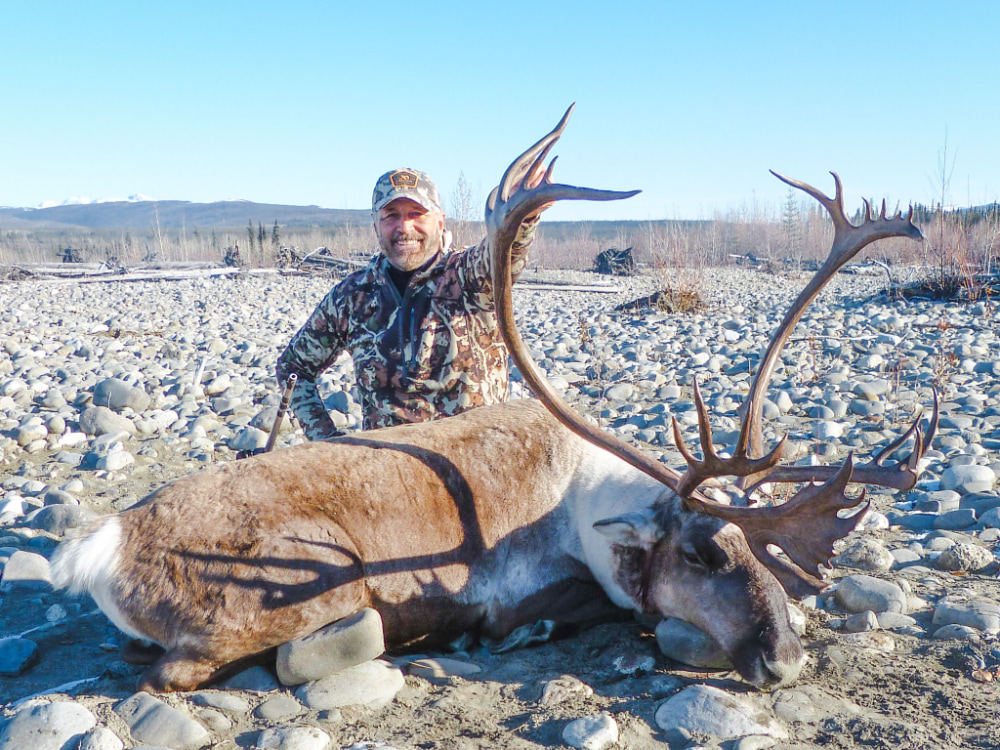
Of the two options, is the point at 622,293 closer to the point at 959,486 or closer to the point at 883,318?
the point at 883,318

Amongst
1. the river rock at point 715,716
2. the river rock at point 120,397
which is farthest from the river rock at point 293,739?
the river rock at point 120,397

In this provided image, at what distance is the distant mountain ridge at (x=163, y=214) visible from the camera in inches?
6275

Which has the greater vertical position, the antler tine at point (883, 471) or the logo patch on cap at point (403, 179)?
the logo patch on cap at point (403, 179)

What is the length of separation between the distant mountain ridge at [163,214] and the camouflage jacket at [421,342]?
147 m

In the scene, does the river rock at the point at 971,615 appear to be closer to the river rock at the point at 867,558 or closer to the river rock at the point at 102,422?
the river rock at the point at 867,558

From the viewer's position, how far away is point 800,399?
8344 millimetres

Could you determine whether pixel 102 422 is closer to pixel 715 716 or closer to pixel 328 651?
pixel 328 651

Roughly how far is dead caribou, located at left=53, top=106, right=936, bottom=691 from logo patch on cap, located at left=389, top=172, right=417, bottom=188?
5.78 ft

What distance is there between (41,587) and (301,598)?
6.41 ft

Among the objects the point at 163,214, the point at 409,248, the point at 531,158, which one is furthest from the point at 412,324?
the point at 163,214

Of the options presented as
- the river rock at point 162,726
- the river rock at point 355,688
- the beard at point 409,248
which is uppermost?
the beard at point 409,248

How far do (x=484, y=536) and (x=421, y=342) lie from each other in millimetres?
1711

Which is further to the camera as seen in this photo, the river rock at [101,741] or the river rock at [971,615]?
the river rock at [971,615]

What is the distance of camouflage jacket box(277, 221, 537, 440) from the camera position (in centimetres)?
558
